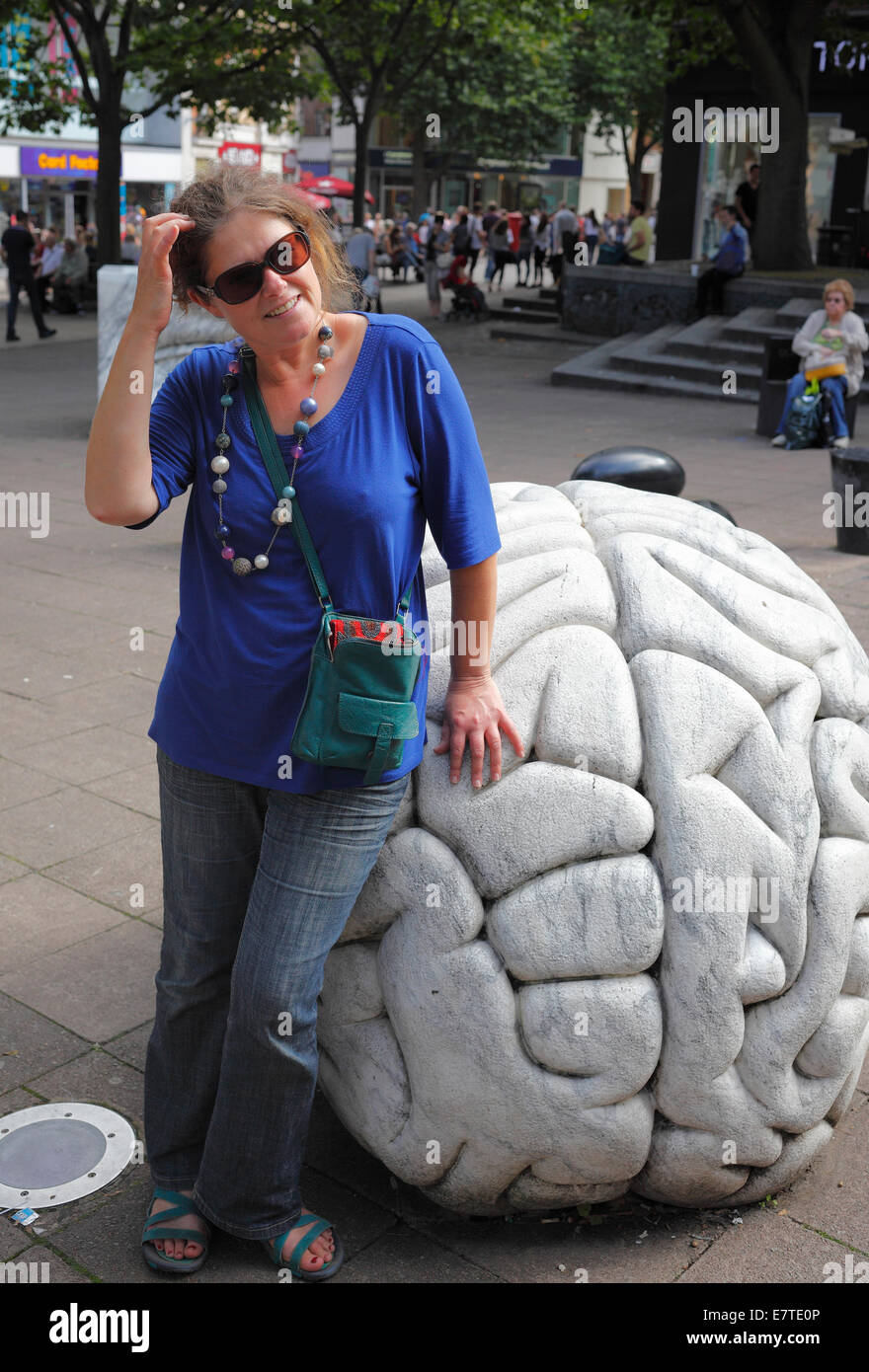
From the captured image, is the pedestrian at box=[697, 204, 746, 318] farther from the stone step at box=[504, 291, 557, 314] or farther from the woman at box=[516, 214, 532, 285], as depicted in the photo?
the woman at box=[516, 214, 532, 285]

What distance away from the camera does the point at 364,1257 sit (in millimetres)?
2996

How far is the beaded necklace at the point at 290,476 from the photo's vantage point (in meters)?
2.54

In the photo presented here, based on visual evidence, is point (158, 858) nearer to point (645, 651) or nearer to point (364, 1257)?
point (364, 1257)

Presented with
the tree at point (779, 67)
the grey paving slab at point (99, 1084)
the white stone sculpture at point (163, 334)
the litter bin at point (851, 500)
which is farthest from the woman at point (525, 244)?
the grey paving slab at point (99, 1084)

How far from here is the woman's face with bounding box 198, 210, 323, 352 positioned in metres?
2.52

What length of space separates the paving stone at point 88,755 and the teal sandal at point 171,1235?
2.66 meters

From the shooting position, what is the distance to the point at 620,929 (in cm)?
280

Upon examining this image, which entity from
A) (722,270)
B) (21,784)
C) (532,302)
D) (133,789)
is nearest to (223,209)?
(133,789)

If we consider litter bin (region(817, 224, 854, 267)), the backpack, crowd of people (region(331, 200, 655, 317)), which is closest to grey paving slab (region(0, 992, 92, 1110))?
the backpack

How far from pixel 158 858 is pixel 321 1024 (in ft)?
5.99

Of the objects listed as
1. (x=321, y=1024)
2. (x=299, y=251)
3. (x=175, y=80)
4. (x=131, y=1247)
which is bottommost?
(x=131, y=1247)

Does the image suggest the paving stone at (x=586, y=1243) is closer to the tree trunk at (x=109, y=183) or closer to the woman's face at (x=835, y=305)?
the woman's face at (x=835, y=305)
